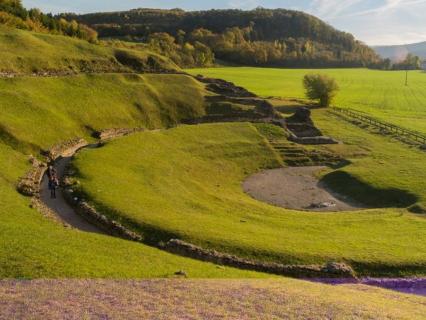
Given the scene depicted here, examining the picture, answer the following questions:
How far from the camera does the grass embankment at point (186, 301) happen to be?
1722 cm

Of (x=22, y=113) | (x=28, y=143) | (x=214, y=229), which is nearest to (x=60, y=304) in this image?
(x=214, y=229)

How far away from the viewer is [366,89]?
144 meters

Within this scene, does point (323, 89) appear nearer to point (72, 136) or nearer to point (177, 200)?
point (72, 136)

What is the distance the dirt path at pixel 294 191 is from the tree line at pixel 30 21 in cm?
5211

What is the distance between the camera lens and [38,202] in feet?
106

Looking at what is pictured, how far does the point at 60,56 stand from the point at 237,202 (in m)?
41.5

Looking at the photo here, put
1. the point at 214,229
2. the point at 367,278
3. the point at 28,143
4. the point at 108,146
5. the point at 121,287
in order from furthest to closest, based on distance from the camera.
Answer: the point at 108,146, the point at 28,143, the point at 214,229, the point at 367,278, the point at 121,287

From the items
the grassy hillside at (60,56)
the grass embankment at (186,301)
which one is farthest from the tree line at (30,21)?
the grass embankment at (186,301)

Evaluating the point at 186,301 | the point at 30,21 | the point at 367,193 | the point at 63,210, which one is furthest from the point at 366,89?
the point at 186,301

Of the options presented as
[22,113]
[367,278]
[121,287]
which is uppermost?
[22,113]

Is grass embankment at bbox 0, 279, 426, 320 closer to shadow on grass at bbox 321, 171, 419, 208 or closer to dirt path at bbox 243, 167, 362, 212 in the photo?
dirt path at bbox 243, 167, 362, 212

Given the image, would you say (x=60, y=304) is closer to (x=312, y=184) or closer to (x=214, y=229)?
(x=214, y=229)

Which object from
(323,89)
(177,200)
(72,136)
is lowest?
(177,200)

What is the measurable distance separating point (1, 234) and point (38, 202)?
26.0 ft
